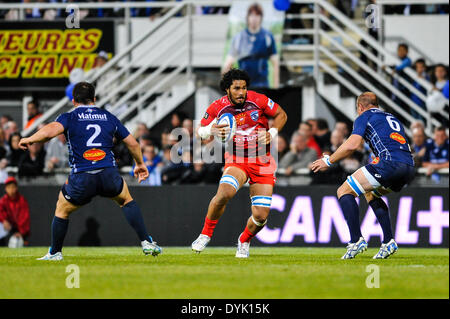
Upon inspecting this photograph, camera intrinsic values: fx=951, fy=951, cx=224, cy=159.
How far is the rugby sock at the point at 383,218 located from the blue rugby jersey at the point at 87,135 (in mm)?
3574

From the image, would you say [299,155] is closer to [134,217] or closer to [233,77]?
[233,77]

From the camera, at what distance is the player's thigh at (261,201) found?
12672 mm

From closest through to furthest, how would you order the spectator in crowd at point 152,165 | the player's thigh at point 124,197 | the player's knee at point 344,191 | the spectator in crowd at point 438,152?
the player's thigh at point 124,197
the player's knee at point 344,191
the spectator in crowd at point 438,152
the spectator in crowd at point 152,165

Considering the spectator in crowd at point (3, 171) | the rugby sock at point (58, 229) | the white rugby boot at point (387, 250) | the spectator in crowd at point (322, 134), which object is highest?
the spectator in crowd at point (322, 134)

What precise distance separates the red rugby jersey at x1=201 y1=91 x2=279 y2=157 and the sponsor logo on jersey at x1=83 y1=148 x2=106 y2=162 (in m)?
1.60

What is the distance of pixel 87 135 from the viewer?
38.8 ft

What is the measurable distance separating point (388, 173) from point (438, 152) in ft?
20.6

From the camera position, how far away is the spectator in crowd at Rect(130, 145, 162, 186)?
18.5 metres

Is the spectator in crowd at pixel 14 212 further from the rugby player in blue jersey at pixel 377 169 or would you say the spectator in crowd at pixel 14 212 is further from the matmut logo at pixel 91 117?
the rugby player in blue jersey at pixel 377 169

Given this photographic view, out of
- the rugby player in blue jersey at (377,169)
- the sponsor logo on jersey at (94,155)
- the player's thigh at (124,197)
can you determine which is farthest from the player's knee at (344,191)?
the sponsor logo on jersey at (94,155)

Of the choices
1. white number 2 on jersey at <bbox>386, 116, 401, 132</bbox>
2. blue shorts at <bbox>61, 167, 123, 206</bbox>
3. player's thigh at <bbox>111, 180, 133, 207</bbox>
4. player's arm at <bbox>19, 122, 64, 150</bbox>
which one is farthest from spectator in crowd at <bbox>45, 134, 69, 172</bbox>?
white number 2 on jersey at <bbox>386, 116, 401, 132</bbox>

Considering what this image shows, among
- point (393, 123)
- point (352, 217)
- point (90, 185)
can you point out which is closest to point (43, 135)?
point (90, 185)
